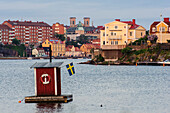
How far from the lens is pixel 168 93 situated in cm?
4766

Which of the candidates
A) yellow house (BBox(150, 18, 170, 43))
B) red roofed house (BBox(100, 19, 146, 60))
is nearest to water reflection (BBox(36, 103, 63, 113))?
yellow house (BBox(150, 18, 170, 43))

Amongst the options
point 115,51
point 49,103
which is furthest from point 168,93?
point 115,51

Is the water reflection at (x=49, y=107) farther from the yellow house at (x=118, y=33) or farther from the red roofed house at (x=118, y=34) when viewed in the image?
the yellow house at (x=118, y=33)

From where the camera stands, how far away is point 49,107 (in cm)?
3694

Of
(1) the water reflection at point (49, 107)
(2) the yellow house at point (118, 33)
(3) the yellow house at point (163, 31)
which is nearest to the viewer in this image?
(1) the water reflection at point (49, 107)

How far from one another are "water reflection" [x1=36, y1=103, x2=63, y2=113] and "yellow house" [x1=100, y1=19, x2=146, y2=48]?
10962cm

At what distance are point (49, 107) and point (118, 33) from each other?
113087mm

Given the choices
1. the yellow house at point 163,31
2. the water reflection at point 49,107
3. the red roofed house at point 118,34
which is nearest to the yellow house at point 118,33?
the red roofed house at point 118,34

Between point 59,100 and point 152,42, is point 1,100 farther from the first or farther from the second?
point 152,42

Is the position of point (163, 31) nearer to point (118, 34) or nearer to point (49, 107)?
point (118, 34)

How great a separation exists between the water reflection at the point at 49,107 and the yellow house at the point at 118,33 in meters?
110

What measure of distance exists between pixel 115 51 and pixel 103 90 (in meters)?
80.3

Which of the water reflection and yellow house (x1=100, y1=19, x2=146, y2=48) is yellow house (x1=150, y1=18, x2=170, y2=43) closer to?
yellow house (x1=100, y1=19, x2=146, y2=48)

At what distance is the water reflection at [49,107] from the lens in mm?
35781
